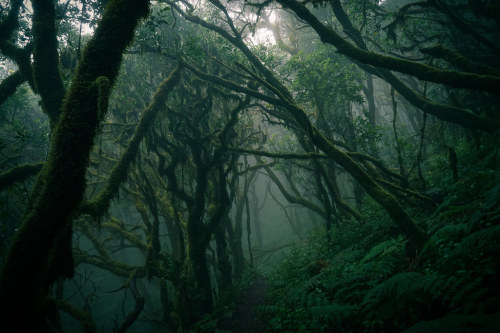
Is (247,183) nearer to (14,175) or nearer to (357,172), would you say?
(357,172)

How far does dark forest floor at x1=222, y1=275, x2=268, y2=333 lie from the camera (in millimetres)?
6828

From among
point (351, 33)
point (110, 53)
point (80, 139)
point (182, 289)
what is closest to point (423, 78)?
point (351, 33)

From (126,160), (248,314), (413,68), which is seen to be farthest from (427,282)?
(126,160)

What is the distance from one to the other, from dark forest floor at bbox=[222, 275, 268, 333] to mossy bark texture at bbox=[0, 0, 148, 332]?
17.2 ft

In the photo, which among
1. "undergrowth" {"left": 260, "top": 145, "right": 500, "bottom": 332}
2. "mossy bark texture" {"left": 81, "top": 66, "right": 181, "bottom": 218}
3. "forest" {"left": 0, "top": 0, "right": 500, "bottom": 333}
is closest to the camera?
"undergrowth" {"left": 260, "top": 145, "right": 500, "bottom": 332}

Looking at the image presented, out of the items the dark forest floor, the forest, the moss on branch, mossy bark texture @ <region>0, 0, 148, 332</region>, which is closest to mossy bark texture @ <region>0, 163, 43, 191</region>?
the forest

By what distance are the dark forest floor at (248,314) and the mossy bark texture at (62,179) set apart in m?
5.24

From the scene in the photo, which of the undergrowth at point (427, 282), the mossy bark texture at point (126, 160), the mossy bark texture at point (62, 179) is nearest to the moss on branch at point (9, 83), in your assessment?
the mossy bark texture at point (126, 160)

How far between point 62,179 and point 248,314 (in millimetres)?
6927

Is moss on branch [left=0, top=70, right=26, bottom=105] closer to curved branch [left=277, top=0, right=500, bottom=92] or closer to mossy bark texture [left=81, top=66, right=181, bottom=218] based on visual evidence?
mossy bark texture [left=81, top=66, right=181, bottom=218]

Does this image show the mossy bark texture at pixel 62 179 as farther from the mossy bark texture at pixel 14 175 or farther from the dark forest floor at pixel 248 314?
the dark forest floor at pixel 248 314

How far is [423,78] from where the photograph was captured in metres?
5.45

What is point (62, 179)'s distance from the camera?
278cm

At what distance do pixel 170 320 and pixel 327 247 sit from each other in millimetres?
5629
